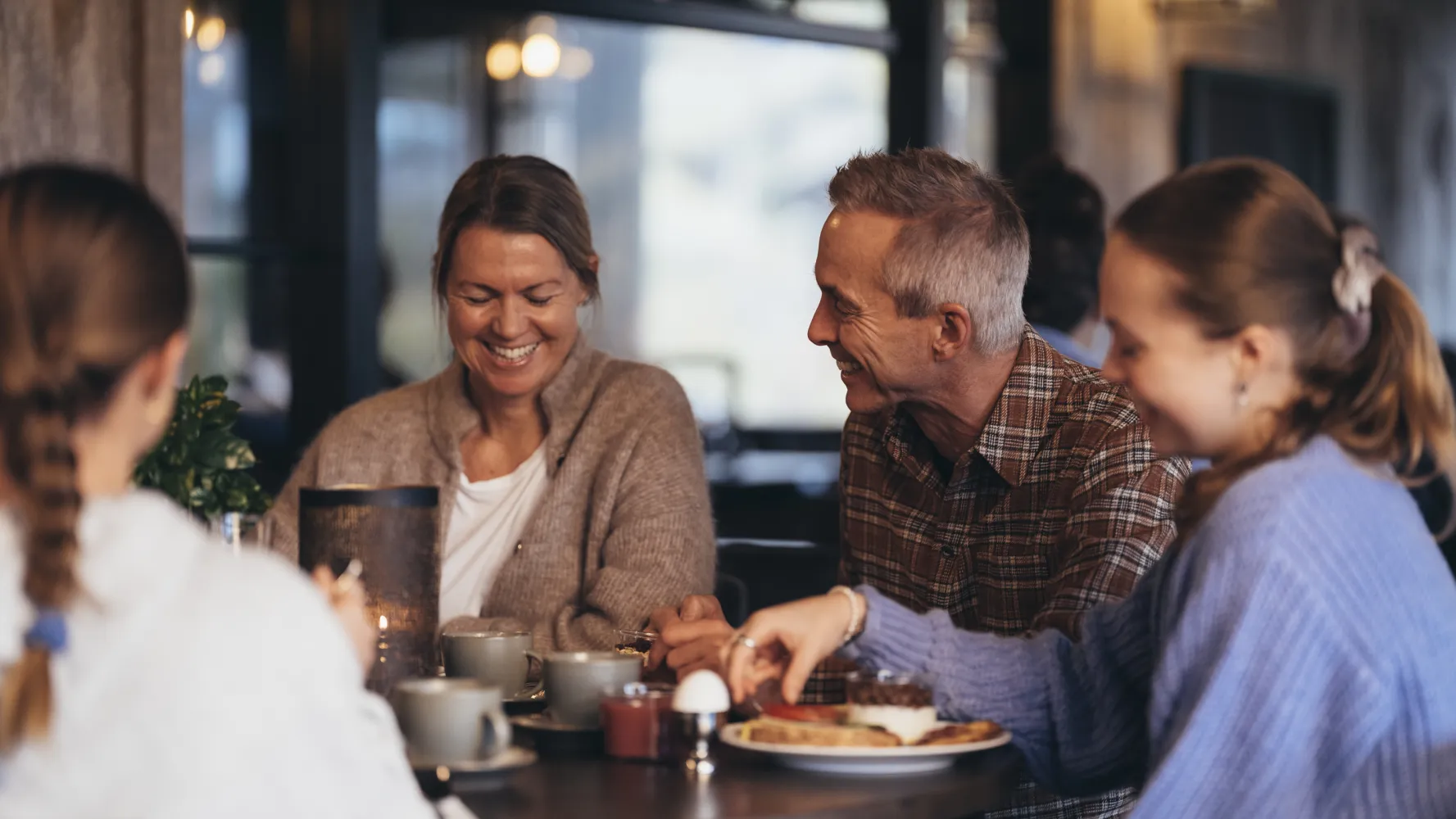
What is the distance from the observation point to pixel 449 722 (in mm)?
1518

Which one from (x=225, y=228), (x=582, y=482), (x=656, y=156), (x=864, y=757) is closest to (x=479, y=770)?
(x=864, y=757)

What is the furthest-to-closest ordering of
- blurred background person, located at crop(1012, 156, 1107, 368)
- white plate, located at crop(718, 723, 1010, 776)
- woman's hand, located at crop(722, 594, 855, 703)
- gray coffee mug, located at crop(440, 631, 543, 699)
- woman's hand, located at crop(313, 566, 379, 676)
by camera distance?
blurred background person, located at crop(1012, 156, 1107, 368) < gray coffee mug, located at crop(440, 631, 543, 699) < woman's hand, located at crop(722, 594, 855, 703) < white plate, located at crop(718, 723, 1010, 776) < woman's hand, located at crop(313, 566, 379, 676)

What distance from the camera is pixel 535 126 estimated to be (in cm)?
912

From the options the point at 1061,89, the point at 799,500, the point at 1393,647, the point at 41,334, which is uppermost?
the point at 1061,89

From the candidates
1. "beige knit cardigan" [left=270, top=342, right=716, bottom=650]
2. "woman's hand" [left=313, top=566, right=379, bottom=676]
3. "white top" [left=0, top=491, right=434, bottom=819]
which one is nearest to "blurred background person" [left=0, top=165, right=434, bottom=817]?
"white top" [left=0, top=491, right=434, bottom=819]

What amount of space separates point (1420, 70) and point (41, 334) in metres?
7.98

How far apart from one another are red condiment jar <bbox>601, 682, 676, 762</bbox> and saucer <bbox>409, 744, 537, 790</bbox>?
0.11 m

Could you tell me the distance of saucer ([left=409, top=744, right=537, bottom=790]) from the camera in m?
1.50

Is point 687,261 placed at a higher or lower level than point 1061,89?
lower

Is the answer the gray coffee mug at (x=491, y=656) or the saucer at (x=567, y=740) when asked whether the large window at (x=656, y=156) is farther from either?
the saucer at (x=567, y=740)

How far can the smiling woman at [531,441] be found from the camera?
8.11 ft

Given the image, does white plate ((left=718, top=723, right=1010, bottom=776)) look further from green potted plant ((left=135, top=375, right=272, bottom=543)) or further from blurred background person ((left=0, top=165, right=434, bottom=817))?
green potted plant ((left=135, top=375, right=272, bottom=543))

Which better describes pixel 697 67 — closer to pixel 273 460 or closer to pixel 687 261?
pixel 687 261

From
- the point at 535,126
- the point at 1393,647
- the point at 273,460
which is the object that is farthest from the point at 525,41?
the point at 1393,647
